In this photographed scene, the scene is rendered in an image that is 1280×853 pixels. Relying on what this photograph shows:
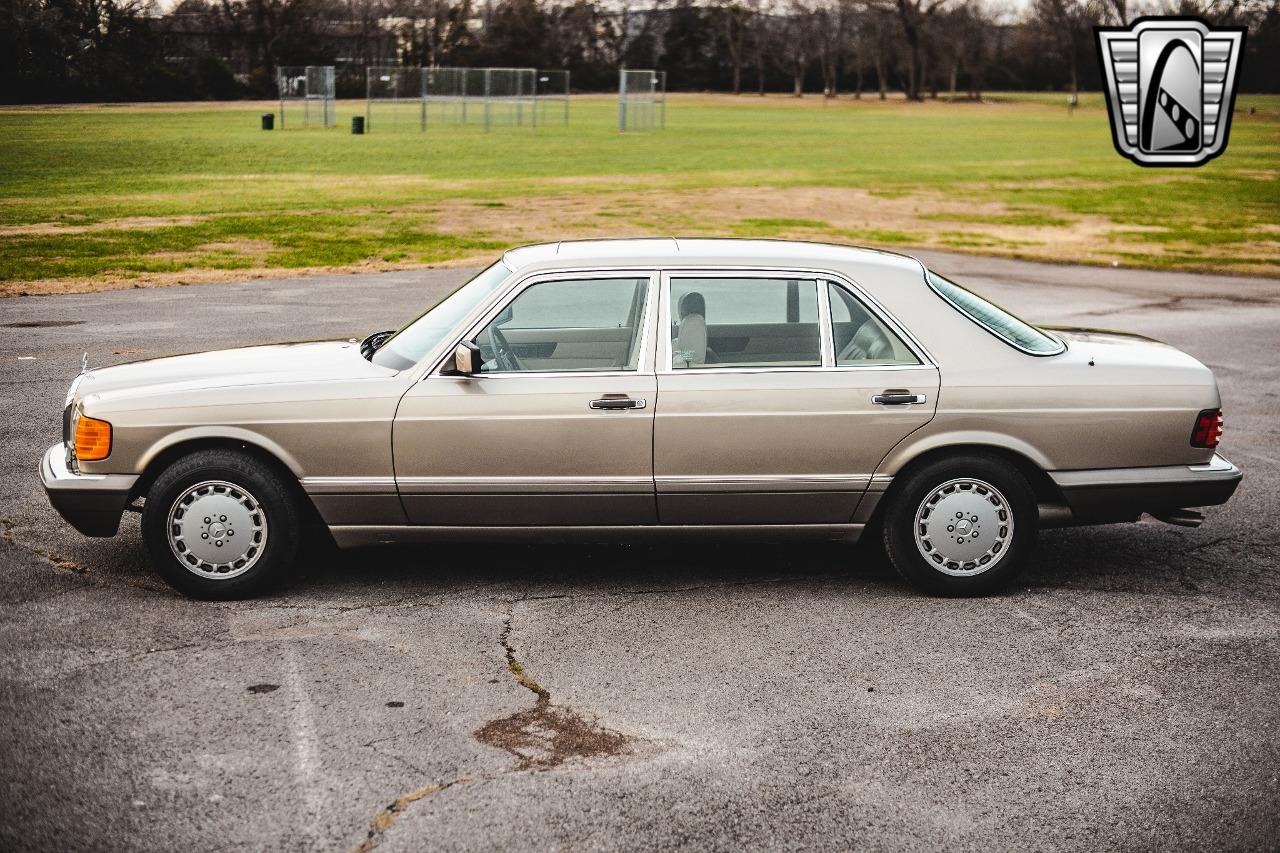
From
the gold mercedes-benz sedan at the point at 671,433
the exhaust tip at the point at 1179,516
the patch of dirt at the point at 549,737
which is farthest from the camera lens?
the exhaust tip at the point at 1179,516

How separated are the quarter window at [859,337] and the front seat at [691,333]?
0.57 metres

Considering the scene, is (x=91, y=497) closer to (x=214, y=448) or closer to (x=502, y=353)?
(x=214, y=448)

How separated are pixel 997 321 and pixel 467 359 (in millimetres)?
2434

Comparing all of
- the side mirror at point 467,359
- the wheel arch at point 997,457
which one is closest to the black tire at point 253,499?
the side mirror at point 467,359

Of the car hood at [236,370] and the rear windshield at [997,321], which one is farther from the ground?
the rear windshield at [997,321]

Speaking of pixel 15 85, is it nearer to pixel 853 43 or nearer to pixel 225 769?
pixel 225 769

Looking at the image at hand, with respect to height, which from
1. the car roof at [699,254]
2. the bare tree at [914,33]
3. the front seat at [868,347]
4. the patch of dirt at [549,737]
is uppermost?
the bare tree at [914,33]

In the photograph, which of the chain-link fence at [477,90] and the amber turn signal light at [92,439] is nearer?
the amber turn signal light at [92,439]

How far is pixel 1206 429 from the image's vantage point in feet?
19.0

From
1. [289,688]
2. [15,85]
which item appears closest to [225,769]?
[289,688]

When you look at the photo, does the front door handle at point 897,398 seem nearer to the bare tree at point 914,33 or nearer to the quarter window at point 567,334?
the quarter window at point 567,334

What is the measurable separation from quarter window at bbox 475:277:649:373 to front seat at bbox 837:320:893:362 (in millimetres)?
922

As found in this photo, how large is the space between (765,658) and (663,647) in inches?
16.1

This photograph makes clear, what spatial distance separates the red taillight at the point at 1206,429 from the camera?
18.9 feet
